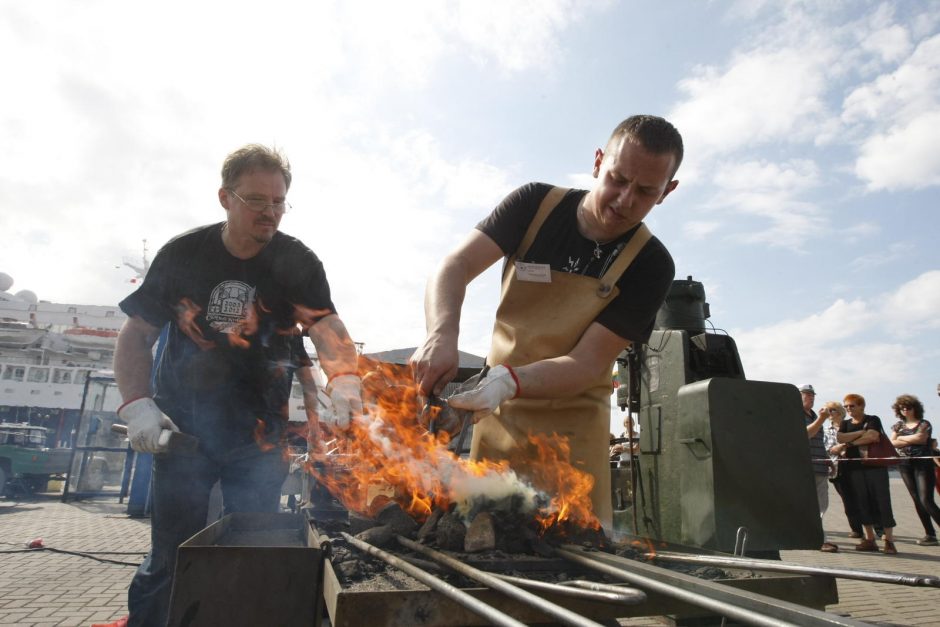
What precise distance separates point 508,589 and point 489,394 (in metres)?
1.19

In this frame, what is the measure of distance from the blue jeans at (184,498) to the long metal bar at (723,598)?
75.9 inches

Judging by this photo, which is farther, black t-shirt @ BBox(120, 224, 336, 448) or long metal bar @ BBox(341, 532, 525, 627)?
black t-shirt @ BBox(120, 224, 336, 448)

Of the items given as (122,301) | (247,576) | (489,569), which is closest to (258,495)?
(122,301)

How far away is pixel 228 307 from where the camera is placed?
3.09m

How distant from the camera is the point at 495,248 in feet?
10.4

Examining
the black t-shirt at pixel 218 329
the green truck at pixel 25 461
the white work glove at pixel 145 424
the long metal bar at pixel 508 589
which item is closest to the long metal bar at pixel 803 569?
the long metal bar at pixel 508 589

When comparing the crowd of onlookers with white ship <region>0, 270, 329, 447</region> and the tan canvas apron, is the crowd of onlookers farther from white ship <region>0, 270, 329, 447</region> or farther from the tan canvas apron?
white ship <region>0, 270, 329, 447</region>

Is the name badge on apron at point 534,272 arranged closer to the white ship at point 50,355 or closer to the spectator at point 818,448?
the spectator at point 818,448

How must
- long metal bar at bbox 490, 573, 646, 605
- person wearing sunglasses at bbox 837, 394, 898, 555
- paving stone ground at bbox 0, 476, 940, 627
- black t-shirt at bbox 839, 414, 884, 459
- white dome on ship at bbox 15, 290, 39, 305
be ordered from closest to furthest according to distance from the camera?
long metal bar at bbox 490, 573, 646, 605, paving stone ground at bbox 0, 476, 940, 627, person wearing sunglasses at bbox 837, 394, 898, 555, black t-shirt at bbox 839, 414, 884, 459, white dome on ship at bbox 15, 290, 39, 305

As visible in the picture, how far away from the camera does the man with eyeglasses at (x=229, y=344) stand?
3.02m

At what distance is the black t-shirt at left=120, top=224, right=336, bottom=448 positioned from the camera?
3.04 meters

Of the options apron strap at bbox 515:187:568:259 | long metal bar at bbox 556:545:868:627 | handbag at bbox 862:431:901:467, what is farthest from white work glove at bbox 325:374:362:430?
handbag at bbox 862:431:901:467

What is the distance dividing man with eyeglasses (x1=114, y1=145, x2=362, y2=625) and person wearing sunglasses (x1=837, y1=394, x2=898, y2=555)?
7178 mm

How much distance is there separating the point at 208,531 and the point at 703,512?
3.35 meters
